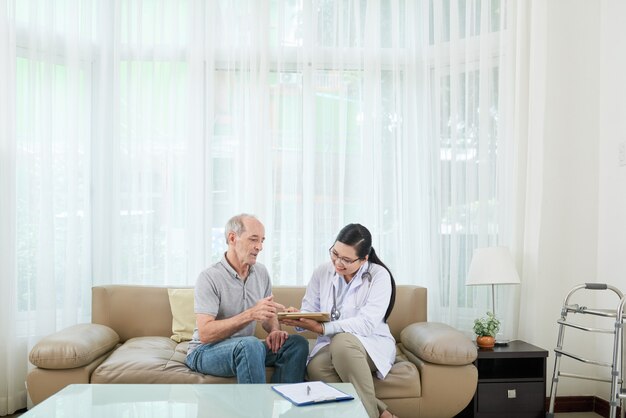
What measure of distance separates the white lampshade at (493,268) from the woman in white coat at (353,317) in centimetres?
68

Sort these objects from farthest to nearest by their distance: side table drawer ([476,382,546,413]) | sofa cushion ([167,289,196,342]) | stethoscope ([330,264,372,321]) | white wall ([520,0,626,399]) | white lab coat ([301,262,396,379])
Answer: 1. white wall ([520,0,626,399])
2. sofa cushion ([167,289,196,342])
3. side table drawer ([476,382,546,413])
4. stethoscope ([330,264,372,321])
5. white lab coat ([301,262,396,379])

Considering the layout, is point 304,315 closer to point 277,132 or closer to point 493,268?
point 493,268

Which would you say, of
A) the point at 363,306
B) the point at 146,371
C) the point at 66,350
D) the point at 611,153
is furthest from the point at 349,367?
the point at 611,153

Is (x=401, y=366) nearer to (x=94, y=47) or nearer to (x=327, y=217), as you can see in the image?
(x=327, y=217)

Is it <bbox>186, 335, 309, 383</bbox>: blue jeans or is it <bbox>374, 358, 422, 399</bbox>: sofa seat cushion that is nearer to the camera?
<bbox>186, 335, 309, 383</bbox>: blue jeans

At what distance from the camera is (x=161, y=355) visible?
363 cm

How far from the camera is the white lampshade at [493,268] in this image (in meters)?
4.07

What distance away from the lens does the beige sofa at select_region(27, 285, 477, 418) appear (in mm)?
3391

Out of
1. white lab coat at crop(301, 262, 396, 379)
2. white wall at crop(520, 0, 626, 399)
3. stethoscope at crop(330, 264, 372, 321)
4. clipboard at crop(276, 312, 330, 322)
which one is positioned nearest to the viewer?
clipboard at crop(276, 312, 330, 322)

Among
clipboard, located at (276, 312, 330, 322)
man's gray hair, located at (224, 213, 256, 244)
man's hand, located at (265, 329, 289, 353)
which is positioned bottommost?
man's hand, located at (265, 329, 289, 353)

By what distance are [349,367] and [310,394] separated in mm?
631

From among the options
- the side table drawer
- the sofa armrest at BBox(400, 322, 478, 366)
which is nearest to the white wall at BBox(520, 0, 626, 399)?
the side table drawer

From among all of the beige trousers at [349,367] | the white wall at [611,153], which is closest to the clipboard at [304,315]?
the beige trousers at [349,367]

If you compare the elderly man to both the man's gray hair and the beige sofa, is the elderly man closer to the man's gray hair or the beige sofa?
the man's gray hair
